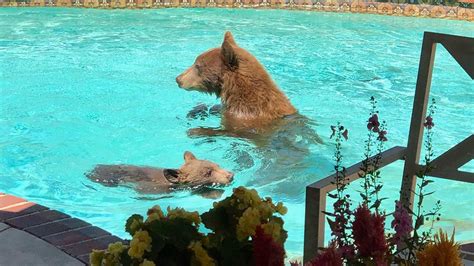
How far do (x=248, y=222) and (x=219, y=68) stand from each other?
4050 mm

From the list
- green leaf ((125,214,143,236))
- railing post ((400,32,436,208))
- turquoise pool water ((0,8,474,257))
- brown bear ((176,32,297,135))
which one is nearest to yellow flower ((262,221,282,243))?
green leaf ((125,214,143,236))

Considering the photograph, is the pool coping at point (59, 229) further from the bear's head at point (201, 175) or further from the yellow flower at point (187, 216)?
the bear's head at point (201, 175)

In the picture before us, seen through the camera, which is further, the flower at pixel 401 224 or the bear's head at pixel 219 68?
the bear's head at pixel 219 68

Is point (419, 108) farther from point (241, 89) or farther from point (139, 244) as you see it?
point (241, 89)

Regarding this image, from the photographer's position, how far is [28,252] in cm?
211

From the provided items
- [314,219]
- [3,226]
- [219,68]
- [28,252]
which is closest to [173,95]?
[219,68]

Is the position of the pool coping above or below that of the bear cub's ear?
below

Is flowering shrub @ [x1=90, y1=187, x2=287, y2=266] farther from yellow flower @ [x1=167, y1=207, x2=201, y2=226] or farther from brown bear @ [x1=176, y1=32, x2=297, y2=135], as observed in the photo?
brown bear @ [x1=176, y1=32, x2=297, y2=135]

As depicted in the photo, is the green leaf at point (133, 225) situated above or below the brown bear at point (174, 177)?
above

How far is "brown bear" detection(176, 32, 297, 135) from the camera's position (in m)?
4.98

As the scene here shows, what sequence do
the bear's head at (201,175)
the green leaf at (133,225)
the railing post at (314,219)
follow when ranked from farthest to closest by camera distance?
the bear's head at (201,175)
the railing post at (314,219)
the green leaf at (133,225)

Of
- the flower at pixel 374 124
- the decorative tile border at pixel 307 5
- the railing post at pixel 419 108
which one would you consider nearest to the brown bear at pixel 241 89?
the railing post at pixel 419 108

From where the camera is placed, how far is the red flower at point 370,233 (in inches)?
30.0

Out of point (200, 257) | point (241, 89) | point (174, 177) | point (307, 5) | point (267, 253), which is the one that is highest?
point (307, 5)
